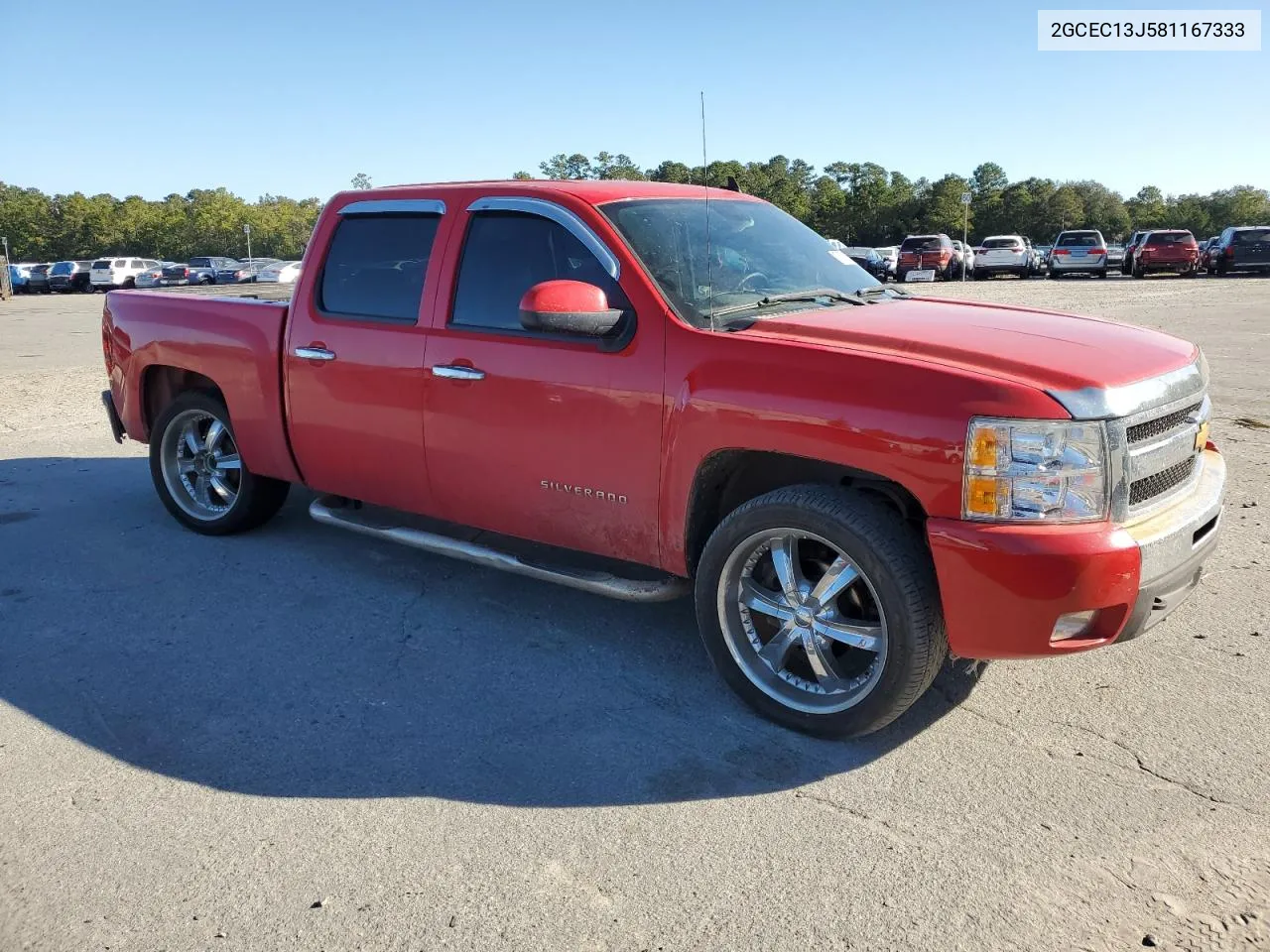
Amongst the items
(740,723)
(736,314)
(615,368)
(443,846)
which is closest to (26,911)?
(443,846)

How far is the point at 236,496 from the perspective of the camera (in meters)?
5.85

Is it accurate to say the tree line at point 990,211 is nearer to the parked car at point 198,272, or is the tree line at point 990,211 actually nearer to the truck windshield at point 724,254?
the parked car at point 198,272

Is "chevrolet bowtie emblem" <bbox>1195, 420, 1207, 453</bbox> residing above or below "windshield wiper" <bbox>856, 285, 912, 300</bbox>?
below

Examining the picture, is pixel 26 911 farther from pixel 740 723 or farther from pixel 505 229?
pixel 505 229

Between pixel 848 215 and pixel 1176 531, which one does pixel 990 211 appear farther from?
pixel 1176 531

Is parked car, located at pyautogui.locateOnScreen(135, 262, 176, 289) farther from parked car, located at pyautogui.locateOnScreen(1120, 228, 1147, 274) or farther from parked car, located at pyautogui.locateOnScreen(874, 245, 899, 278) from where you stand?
parked car, located at pyautogui.locateOnScreen(1120, 228, 1147, 274)

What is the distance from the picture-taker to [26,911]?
8.95 ft

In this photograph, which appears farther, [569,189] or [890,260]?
[890,260]

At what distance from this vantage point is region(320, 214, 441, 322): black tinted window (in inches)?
185

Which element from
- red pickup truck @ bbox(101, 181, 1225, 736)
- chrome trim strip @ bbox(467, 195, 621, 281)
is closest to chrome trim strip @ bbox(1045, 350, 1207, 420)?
red pickup truck @ bbox(101, 181, 1225, 736)

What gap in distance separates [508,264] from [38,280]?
5339 cm

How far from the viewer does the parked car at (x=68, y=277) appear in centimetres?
4828

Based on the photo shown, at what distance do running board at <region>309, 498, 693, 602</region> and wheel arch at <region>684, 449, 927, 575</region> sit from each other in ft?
0.54

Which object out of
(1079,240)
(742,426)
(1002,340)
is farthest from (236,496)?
(1079,240)
